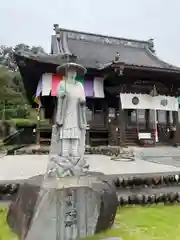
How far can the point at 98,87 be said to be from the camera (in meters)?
15.1

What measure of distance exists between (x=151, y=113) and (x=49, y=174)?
41.9ft

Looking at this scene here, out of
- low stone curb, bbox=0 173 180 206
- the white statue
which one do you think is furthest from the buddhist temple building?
the white statue

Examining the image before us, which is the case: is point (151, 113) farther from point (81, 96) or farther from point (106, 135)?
point (81, 96)

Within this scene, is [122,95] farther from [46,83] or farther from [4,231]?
[4,231]

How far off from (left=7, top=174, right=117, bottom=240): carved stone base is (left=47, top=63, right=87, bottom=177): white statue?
0.50 m

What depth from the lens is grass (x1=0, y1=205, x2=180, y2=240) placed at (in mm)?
3697

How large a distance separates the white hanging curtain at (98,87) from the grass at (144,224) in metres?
10.3

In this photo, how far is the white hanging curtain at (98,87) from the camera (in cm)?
1490

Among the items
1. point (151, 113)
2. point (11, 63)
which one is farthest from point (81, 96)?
point (11, 63)

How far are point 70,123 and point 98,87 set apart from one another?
11.0 m

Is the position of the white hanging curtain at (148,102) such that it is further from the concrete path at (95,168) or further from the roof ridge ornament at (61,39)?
the concrete path at (95,168)

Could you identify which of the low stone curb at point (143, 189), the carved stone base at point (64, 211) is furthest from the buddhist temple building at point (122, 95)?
the carved stone base at point (64, 211)

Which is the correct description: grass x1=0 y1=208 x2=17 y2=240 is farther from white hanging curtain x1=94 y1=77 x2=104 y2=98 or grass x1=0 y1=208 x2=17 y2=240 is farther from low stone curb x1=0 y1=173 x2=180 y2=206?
white hanging curtain x1=94 y1=77 x2=104 y2=98

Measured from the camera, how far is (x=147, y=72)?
557 inches
